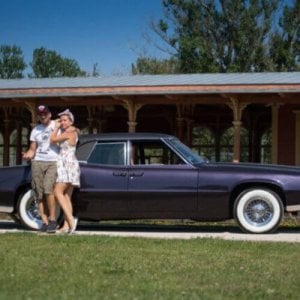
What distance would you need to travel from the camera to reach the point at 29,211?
10.4 meters

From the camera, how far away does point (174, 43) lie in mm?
45875

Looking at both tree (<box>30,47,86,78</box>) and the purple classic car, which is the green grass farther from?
tree (<box>30,47,86,78</box>)

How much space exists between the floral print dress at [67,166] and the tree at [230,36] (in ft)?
109

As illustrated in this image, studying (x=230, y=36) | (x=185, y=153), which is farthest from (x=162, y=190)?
(x=230, y=36)

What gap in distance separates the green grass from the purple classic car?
3.55ft

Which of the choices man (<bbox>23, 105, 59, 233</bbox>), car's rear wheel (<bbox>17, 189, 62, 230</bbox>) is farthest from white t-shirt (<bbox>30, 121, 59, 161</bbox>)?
car's rear wheel (<bbox>17, 189, 62, 230</bbox>)

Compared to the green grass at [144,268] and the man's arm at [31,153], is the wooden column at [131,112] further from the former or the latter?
the green grass at [144,268]

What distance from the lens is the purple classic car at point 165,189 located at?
984 centimetres

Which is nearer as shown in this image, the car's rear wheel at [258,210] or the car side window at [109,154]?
the car's rear wheel at [258,210]

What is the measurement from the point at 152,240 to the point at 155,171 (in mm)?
1444

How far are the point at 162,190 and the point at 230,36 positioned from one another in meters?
36.0

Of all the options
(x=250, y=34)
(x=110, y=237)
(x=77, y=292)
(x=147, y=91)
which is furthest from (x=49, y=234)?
(x=250, y=34)

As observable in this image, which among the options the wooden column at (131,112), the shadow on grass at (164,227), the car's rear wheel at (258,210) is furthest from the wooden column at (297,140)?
the car's rear wheel at (258,210)

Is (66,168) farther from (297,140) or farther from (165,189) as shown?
(297,140)
